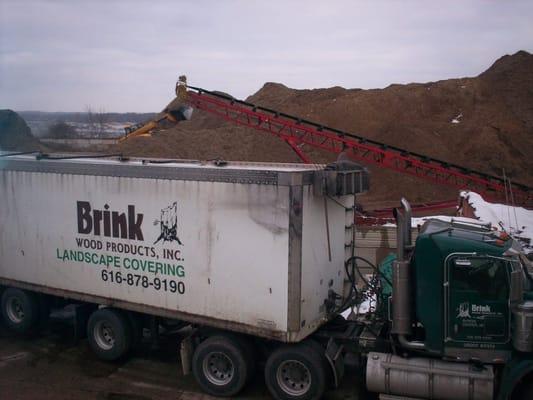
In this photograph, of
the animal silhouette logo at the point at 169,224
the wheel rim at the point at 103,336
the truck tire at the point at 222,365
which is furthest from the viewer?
the wheel rim at the point at 103,336

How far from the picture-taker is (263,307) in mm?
7527

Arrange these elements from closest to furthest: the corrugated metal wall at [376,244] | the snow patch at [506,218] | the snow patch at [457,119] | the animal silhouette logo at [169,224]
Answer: the animal silhouette logo at [169,224], the corrugated metal wall at [376,244], the snow patch at [506,218], the snow patch at [457,119]

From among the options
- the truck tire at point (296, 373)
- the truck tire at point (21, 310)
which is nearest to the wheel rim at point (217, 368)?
the truck tire at point (296, 373)

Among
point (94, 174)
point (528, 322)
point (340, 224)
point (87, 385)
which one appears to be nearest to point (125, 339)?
point (87, 385)

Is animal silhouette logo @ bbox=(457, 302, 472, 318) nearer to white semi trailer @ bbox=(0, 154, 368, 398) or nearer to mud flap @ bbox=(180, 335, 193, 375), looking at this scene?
white semi trailer @ bbox=(0, 154, 368, 398)

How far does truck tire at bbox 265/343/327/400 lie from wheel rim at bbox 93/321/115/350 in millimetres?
3026

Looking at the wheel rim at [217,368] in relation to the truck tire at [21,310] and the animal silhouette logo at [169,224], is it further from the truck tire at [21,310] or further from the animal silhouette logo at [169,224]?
the truck tire at [21,310]

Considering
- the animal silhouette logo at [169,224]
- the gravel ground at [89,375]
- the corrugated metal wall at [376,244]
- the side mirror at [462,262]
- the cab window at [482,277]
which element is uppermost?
the animal silhouette logo at [169,224]

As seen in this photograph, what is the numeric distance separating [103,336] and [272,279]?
11.9 ft

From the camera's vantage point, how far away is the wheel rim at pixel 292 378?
7.61 metres

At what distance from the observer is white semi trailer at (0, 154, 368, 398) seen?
7473mm

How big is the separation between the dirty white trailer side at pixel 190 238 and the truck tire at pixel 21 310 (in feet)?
1.40

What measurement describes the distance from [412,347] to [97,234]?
5135 millimetres

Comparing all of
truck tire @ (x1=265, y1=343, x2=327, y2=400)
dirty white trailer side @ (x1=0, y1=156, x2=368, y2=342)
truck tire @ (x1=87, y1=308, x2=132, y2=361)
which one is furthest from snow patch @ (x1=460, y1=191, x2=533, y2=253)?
truck tire @ (x1=87, y1=308, x2=132, y2=361)
